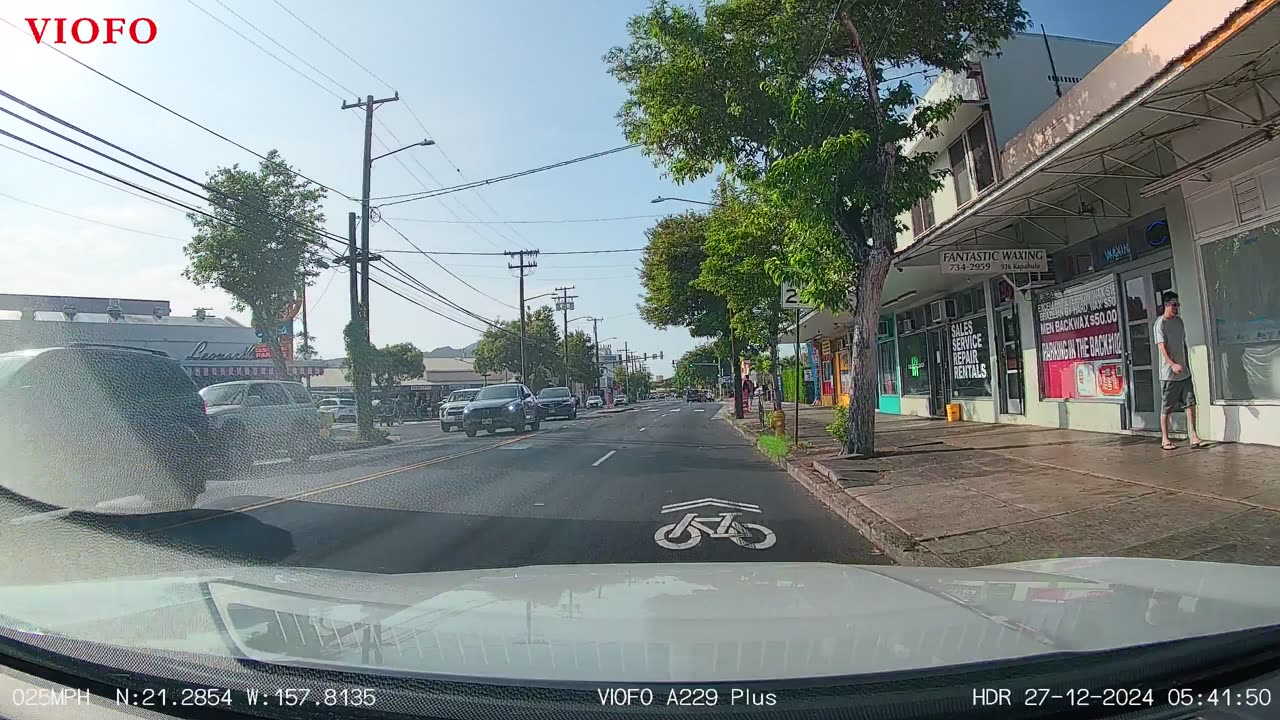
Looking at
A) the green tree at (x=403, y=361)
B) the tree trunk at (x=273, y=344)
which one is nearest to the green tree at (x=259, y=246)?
the tree trunk at (x=273, y=344)

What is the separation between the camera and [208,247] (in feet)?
88.7

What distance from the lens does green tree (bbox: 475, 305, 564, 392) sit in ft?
214

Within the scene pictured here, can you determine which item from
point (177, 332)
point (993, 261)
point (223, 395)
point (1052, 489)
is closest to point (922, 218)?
point (993, 261)

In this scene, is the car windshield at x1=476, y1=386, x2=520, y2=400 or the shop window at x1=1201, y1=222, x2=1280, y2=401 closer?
the shop window at x1=1201, y1=222, x2=1280, y2=401

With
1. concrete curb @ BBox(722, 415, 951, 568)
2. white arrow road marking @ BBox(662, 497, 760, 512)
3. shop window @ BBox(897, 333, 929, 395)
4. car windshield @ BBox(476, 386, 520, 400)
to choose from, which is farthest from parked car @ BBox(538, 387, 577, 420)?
white arrow road marking @ BBox(662, 497, 760, 512)

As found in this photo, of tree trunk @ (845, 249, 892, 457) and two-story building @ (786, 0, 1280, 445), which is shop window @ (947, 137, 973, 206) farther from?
tree trunk @ (845, 249, 892, 457)

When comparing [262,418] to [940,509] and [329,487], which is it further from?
[940,509]

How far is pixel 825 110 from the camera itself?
1000 centimetres

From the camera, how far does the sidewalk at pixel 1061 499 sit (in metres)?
5.26

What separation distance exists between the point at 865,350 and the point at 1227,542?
5904 millimetres

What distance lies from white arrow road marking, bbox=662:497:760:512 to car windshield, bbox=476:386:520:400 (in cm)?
1534

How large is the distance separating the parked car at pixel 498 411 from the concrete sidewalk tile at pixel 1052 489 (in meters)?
15.9

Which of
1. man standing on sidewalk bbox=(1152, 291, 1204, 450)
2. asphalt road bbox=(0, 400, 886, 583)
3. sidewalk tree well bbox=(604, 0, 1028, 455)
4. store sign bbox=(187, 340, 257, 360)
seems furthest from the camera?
store sign bbox=(187, 340, 257, 360)

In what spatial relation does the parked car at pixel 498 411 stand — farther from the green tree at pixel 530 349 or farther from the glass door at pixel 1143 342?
the green tree at pixel 530 349
